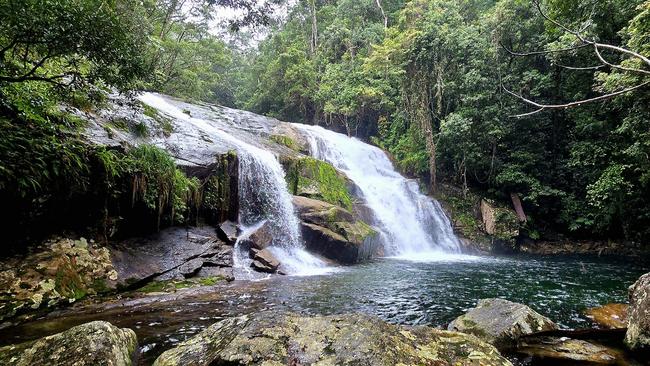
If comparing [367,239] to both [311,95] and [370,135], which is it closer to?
[370,135]

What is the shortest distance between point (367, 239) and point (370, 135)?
15320 mm

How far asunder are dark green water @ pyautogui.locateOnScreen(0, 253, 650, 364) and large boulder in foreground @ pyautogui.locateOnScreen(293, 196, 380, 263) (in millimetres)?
861

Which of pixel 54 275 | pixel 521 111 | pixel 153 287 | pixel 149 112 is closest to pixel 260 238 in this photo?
pixel 153 287

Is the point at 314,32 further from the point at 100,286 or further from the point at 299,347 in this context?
the point at 299,347

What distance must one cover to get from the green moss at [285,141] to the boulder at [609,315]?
45.3 ft

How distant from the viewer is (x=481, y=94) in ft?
56.6

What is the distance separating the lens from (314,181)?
48.2ft

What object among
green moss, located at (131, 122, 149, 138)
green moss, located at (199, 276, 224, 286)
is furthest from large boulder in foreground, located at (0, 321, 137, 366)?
green moss, located at (131, 122, 149, 138)

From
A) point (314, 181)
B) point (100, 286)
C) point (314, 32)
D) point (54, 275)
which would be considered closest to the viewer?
point (54, 275)

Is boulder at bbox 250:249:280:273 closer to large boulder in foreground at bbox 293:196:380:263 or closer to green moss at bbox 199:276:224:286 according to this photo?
green moss at bbox 199:276:224:286

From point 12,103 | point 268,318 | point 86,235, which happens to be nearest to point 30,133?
point 12,103

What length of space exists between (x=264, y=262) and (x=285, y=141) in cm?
932

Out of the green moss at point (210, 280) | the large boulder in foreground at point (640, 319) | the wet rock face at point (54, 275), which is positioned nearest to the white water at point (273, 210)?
the green moss at point (210, 280)

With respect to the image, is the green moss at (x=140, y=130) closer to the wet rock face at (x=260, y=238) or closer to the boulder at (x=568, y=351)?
the wet rock face at (x=260, y=238)
